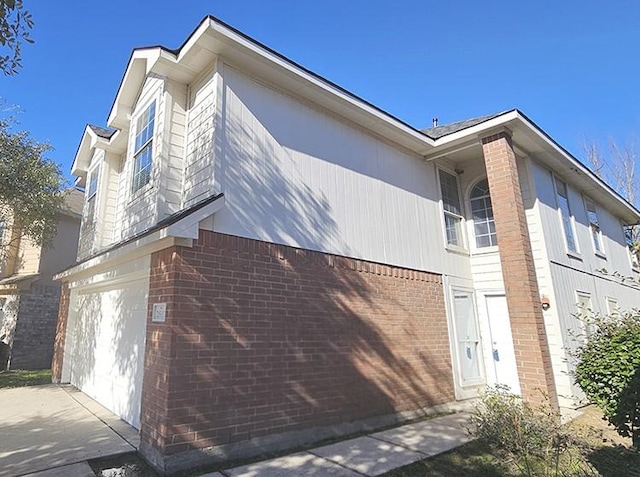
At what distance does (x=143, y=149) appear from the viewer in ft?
23.8

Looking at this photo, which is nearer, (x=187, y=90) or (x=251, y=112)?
(x=251, y=112)

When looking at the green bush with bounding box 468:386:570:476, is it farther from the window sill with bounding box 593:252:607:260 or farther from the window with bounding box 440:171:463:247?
the window sill with bounding box 593:252:607:260

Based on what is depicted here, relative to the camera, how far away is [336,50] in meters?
8.41

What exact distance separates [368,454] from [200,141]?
5.20 metres

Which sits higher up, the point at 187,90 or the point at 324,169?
the point at 187,90

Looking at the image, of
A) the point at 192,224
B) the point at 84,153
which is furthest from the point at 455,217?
the point at 84,153

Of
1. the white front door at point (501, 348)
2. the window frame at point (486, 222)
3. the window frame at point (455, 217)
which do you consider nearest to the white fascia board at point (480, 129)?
the window frame at point (455, 217)

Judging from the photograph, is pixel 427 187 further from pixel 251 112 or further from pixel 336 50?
pixel 251 112

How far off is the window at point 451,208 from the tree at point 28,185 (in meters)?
12.2

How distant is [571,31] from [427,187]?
4.95 m

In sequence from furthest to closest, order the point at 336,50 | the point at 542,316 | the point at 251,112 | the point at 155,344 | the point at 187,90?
the point at 336,50
the point at 542,316
the point at 187,90
the point at 251,112
the point at 155,344

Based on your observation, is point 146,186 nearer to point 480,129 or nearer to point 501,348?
point 480,129

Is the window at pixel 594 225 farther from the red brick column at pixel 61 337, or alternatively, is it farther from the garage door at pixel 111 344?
the red brick column at pixel 61 337

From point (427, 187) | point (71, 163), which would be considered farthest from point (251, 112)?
point (71, 163)
